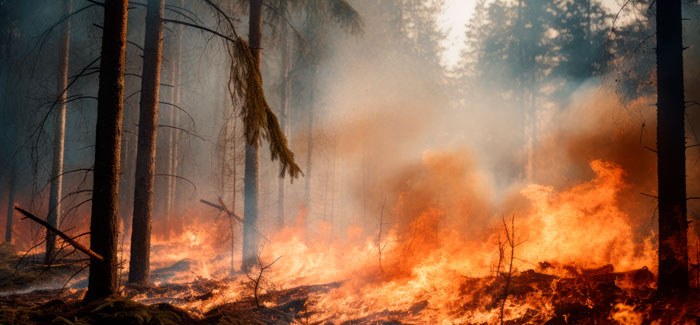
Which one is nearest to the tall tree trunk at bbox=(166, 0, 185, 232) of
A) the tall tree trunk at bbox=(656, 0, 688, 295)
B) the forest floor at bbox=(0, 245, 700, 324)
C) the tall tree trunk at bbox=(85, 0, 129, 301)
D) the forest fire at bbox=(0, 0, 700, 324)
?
the forest fire at bbox=(0, 0, 700, 324)

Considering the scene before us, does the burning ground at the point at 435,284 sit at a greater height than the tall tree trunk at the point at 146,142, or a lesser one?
lesser

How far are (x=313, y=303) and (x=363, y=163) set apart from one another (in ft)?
56.8

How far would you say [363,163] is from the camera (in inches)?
1024

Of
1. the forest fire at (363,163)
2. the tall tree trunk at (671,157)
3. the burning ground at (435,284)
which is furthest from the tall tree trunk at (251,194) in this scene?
the tall tree trunk at (671,157)

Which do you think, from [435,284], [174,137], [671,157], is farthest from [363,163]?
[671,157]

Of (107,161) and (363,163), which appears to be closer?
(107,161)

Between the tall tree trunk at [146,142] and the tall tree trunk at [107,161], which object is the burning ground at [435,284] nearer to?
the tall tree trunk at [107,161]

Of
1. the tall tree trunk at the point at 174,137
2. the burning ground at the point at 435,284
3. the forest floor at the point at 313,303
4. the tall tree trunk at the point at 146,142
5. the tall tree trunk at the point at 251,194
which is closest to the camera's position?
the forest floor at the point at 313,303

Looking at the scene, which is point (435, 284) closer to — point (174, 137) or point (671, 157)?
Answer: point (671, 157)

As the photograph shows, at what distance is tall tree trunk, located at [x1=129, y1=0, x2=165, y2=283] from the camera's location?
8.88 m

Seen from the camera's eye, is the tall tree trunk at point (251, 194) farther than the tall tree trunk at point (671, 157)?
Yes

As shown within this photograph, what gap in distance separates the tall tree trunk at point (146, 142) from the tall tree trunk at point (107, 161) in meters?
3.90

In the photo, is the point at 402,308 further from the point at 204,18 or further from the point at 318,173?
the point at 318,173

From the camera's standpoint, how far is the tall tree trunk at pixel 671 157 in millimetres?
6586
